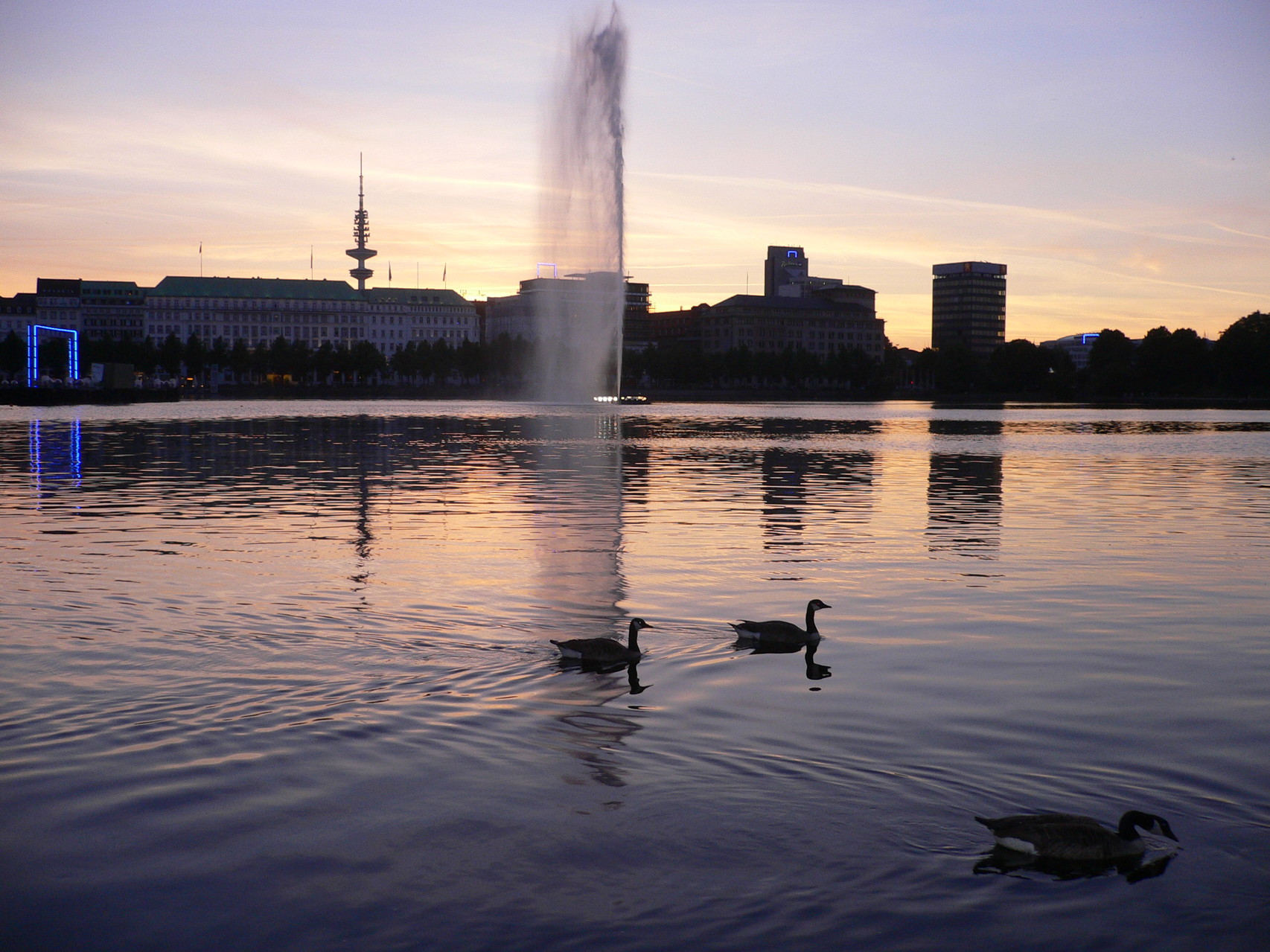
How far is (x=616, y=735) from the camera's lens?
402 inches

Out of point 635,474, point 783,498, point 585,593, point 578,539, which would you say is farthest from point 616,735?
point 635,474

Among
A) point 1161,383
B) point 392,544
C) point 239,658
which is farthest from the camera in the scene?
point 1161,383

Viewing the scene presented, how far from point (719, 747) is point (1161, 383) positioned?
20390cm

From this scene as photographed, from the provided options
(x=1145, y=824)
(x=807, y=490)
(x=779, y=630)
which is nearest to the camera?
(x=1145, y=824)

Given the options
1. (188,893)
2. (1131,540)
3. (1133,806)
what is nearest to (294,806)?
(188,893)

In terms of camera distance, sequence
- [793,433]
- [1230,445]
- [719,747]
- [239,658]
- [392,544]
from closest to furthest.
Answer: [719,747] → [239,658] → [392,544] → [1230,445] → [793,433]

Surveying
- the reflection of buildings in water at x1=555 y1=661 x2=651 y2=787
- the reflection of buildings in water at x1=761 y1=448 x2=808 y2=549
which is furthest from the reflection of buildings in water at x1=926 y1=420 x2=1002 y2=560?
the reflection of buildings in water at x1=555 y1=661 x2=651 y2=787

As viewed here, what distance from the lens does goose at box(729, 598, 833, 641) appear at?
13.6 meters

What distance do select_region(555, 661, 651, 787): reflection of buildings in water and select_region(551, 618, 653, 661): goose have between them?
0.11 m

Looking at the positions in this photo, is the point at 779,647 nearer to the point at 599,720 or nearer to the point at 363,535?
the point at 599,720

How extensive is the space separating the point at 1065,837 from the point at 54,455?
45578mm

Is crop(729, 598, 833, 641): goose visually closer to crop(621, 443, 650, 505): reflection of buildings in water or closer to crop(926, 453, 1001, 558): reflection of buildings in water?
crop(926, 453, 1001, 558): reflection of buildings in water

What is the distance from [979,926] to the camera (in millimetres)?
6973

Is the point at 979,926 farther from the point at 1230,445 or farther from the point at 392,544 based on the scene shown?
the point at 1230,445
